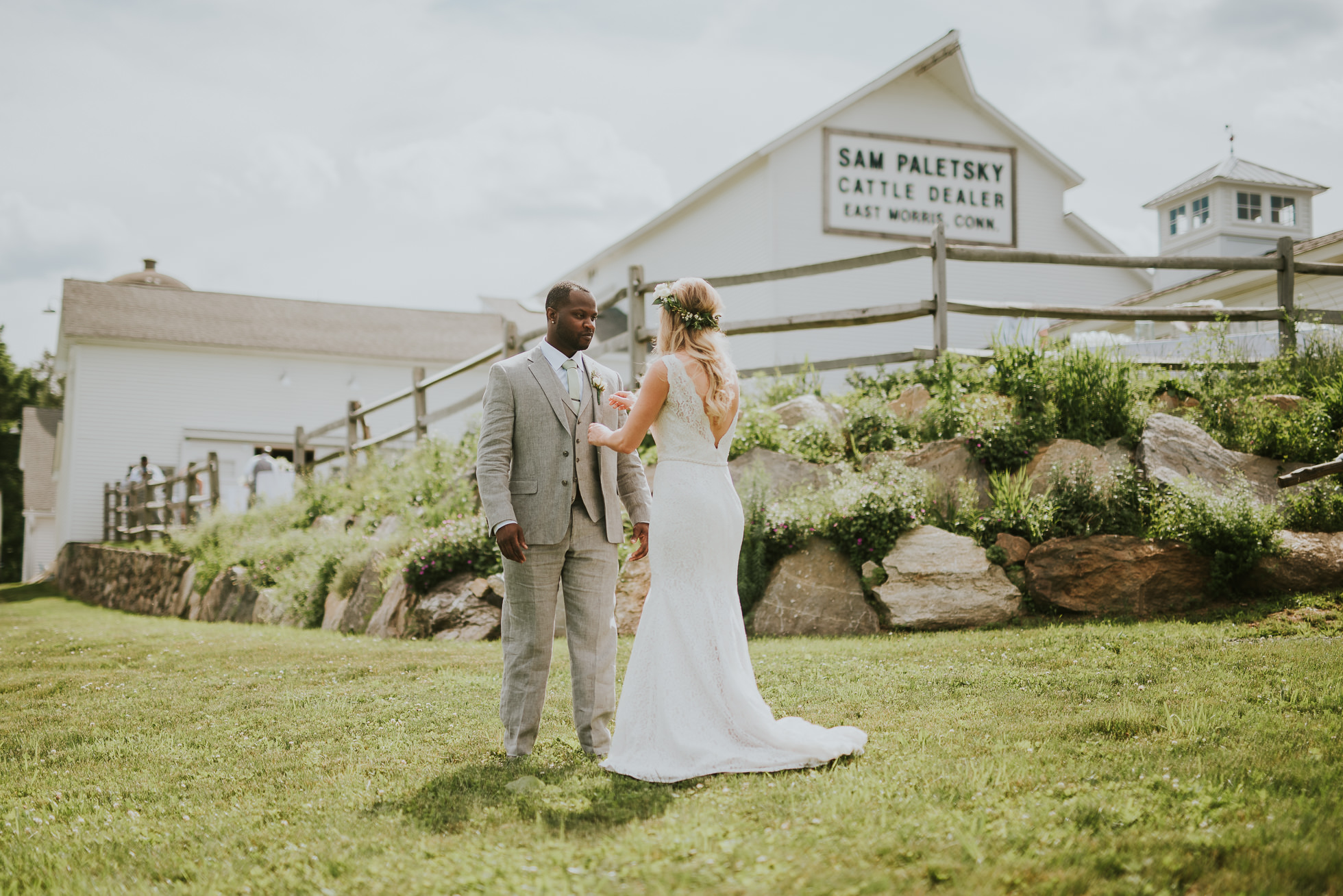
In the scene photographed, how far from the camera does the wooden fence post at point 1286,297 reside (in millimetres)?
9398

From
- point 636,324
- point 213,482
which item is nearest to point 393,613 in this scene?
point 636,324

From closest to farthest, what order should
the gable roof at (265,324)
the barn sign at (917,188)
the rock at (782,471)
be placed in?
1. the rock at (782,471)
2. the barn sign at (917,188)
3. the gable roof at (265,324)

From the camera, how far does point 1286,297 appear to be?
973 centimetres

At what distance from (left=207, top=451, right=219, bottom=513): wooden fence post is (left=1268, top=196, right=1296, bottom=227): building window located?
79.9 ft

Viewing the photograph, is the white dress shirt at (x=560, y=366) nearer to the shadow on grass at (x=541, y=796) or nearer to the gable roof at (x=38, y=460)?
the shadow on grass at (x=541, y=796)

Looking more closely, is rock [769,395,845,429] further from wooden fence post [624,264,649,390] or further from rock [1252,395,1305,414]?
rock [1252,395,1305,414]

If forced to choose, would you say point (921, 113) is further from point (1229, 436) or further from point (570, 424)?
point (570, 424)

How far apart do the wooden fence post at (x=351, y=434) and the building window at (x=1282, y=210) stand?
71.4 feet

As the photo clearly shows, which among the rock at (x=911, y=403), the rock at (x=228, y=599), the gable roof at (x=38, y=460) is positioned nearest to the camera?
the rock at (x=911, y=403)

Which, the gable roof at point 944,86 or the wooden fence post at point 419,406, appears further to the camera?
the gable roof at point 944,86

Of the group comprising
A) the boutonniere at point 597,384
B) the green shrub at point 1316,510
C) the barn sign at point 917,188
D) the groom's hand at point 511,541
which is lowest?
the groom's hand at point 511,541

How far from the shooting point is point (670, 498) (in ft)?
14.0

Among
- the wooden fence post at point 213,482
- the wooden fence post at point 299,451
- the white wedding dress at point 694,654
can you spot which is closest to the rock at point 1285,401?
the white wedding dress at point 694,654

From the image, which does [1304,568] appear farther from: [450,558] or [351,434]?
[351,434]
